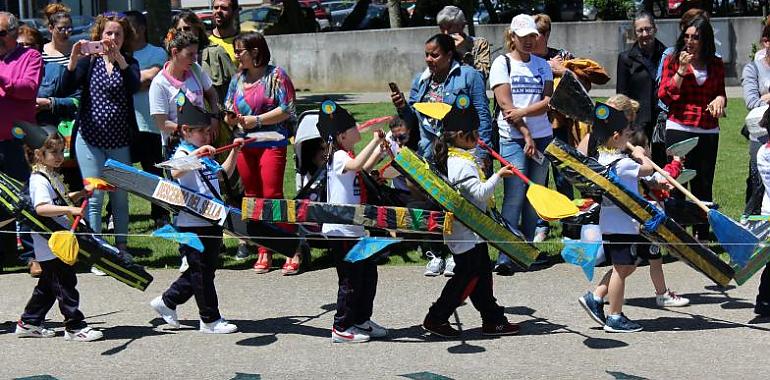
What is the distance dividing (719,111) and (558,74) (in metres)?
1.21

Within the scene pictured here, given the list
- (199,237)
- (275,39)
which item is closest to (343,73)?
(275,39)

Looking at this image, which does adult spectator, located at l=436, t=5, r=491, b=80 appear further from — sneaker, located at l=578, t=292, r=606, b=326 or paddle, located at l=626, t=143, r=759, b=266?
paddle, located at l=626, t=143, r=759, b=266

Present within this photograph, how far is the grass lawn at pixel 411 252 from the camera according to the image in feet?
29.0

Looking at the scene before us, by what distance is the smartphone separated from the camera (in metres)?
8.10

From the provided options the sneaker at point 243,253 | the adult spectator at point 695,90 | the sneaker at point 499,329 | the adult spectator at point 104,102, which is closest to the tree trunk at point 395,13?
the adult spectator at point 695,90

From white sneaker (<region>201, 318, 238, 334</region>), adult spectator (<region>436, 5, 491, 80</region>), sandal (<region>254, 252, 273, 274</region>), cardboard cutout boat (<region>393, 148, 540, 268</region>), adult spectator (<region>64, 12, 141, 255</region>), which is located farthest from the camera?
adult spectator (<region>436, 5, 491, 80</region>)

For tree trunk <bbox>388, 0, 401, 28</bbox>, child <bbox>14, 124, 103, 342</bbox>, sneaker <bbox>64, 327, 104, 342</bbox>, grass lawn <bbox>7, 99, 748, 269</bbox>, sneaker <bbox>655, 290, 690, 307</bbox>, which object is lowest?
grass lawn <bbox>7, 99, 748, 269</bbox>

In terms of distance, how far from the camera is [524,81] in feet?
26.6

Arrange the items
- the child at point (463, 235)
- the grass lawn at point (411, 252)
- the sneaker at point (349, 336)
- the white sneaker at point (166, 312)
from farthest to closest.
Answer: the grass lawn at point (411, 252) → the white sneaker at point (166, 312) → the sneaker at point (349, 336) → the child at point (463, 235)

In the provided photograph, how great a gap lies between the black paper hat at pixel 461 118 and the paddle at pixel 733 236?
115 centimetres

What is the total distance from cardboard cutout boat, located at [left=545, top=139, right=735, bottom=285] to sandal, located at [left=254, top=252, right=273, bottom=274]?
8.91 ft

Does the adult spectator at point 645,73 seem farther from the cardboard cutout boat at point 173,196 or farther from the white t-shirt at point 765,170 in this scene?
the cardboard cutout boat at point 173,196

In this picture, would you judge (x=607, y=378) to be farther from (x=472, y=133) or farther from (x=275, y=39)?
(x=275, y=39)

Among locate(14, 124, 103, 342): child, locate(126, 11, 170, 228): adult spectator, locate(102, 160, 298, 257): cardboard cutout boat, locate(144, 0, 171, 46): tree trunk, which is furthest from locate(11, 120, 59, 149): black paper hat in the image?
locate(144, 0, 171, 46): tree trunk
